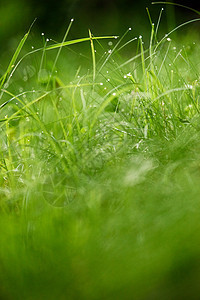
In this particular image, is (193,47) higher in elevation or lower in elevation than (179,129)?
lower

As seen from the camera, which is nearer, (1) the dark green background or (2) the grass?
Answer: (2) the grass

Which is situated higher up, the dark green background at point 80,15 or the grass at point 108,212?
the grass at point 108,212

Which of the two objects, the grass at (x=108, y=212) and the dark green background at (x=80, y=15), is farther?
the dark green background at (x=80, y=15)

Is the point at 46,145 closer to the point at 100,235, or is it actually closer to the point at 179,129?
the point at 179,129

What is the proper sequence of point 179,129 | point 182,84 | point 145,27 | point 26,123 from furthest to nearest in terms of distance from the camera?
1. point 145,27
2. point 26,123
3. point 182,84
4. point 179,129

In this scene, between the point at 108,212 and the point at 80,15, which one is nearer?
the point at 108,212

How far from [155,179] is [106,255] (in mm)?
362

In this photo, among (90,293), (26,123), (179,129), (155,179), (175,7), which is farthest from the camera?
(175,7)

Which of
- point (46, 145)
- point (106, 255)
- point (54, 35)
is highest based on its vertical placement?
point (106, 255)

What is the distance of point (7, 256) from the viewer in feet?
3.49

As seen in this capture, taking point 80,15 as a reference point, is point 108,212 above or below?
above

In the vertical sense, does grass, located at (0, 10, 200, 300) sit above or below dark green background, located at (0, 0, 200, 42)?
above

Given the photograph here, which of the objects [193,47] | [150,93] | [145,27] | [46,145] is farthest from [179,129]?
[145,27]

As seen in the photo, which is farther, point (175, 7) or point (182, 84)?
point (175, 7)
